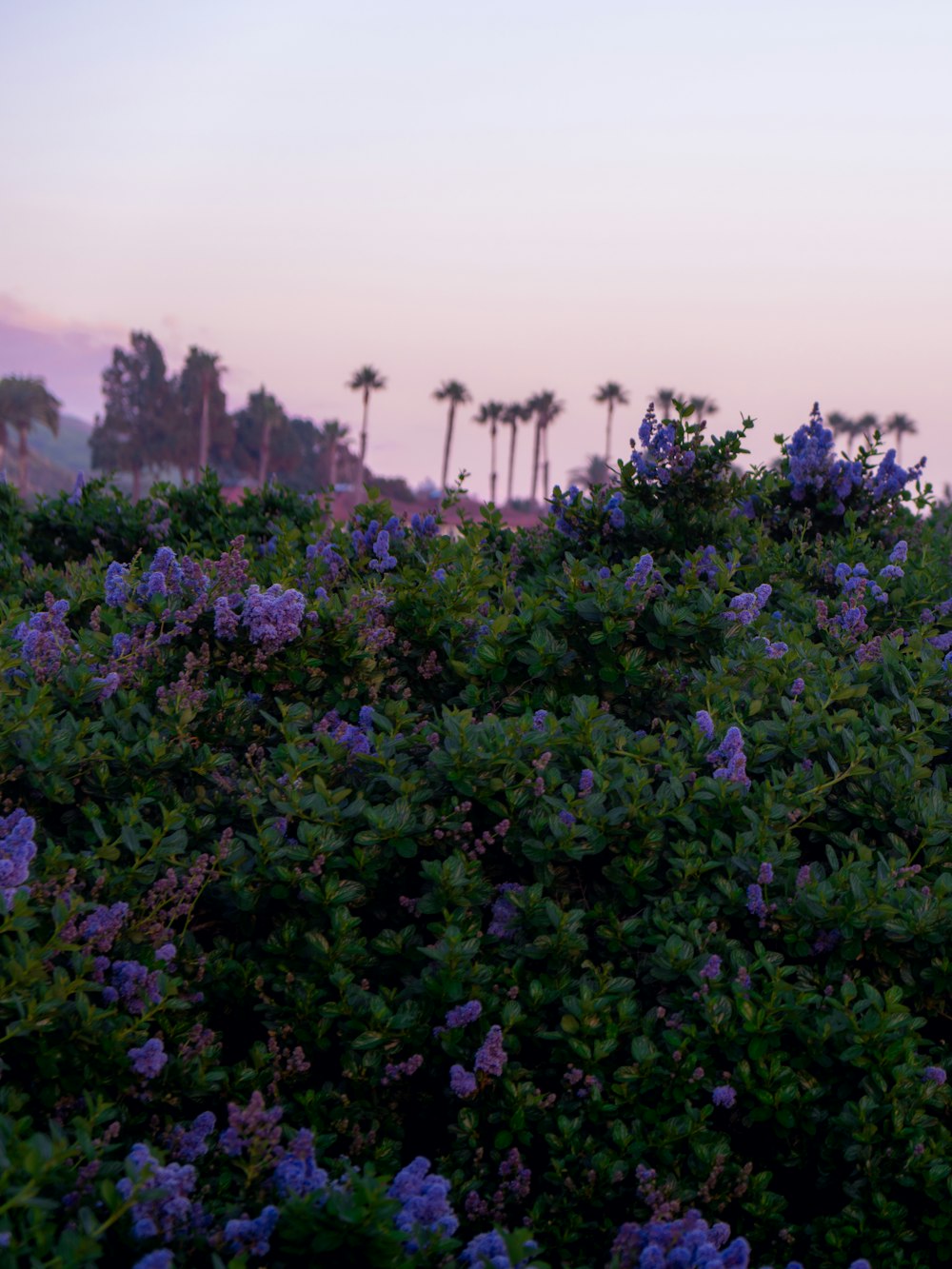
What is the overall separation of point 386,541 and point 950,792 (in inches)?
131

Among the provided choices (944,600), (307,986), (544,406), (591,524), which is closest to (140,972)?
(307,986)

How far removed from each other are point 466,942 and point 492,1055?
1.18 feet

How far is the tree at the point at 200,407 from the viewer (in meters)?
86.6

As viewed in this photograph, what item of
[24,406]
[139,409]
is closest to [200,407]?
[139,409]

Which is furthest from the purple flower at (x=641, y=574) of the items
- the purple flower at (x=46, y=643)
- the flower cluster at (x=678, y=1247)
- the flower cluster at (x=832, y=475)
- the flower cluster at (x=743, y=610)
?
the flower cluster at (x=832, y=475)

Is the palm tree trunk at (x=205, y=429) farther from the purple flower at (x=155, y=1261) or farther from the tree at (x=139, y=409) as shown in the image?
the purple flower at (x=155, y=1261)

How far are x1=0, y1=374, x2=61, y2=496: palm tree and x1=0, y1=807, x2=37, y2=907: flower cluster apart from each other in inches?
3716

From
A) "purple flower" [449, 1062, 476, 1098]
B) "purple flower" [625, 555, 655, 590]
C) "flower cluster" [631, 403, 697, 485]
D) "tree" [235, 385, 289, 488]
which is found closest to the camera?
"purple flower" [449, 1062, 476, 1098]

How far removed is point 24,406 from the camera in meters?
90.4

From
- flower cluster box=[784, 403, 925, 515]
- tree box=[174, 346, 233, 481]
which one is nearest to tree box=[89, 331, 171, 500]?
tree box=[174, 346, 233, 481]

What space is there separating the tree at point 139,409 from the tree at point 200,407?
1052 millimetres

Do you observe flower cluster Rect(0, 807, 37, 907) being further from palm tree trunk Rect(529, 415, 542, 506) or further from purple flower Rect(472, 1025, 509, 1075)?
palm tree trunk Rect(529, 415, 542, 506)

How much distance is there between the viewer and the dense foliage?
9.29 feet

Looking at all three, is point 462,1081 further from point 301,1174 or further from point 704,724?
point 704,724
